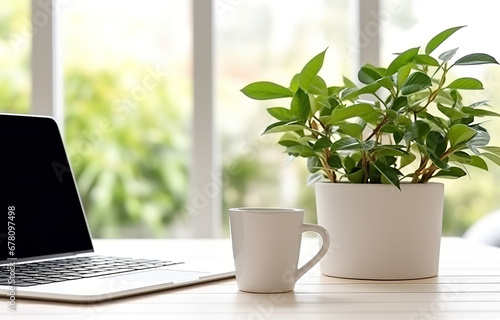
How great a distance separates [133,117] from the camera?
Answer: 5.46 meters

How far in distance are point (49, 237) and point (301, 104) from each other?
458 mm

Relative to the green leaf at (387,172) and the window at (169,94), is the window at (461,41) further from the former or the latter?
the green leaf at (387,172)

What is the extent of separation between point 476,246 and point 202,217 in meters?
1.21

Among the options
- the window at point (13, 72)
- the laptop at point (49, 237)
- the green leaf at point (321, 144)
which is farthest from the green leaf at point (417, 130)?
the window at point (13, 72)

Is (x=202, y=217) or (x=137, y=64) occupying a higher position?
(x=137, y=64)

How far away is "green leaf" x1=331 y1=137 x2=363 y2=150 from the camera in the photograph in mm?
958

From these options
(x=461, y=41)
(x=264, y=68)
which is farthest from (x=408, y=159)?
(x=264, y=68)

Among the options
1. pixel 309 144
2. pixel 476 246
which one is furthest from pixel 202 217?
pixel 309 144

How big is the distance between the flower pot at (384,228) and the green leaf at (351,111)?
10 centimetres

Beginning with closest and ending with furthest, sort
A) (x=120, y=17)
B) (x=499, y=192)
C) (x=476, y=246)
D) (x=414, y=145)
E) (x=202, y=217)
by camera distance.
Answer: (x=414, y=145) → (x=476, y=246) → (x=202, y=217) → (x=499, y=192) → (x=120, y=17)

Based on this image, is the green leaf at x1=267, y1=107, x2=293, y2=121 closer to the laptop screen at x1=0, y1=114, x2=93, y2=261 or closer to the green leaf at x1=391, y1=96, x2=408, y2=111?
the green leaf at x1=391, y1=96, x2=408, y2=111

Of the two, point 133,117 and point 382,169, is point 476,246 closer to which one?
point 382,169

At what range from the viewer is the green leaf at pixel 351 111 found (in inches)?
38.1

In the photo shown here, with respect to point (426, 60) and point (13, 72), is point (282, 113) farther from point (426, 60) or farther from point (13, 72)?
point (13, 72)
